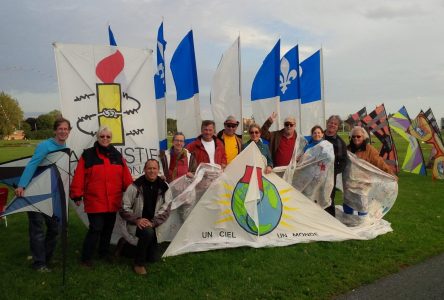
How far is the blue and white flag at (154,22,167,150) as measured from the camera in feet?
28.3

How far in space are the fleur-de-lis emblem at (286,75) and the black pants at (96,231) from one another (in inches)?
276

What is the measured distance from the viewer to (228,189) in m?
6.26

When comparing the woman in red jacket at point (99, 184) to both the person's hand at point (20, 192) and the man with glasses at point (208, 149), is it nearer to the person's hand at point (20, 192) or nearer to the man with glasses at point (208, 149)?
Result: the person's hand at point (20, 192)

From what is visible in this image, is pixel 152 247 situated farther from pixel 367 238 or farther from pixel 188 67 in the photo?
pixel 188 67

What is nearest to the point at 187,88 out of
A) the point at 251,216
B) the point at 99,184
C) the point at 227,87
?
the point at 227,87

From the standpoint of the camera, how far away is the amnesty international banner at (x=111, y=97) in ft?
19.9

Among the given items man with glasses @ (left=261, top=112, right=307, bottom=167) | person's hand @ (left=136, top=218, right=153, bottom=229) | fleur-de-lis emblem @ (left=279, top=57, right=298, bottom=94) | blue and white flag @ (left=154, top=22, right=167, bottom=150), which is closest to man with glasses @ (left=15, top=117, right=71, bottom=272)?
person's hand @ (left=136, top=218, right=153, bottom=229)

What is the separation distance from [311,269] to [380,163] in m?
2.89

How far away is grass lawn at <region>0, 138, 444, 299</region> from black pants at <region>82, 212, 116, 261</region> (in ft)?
0.76

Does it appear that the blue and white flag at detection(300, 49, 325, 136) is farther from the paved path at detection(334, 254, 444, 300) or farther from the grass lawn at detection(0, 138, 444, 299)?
the paved path at detection(334, 254, 444, 300)

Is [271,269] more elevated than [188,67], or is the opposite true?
[188,67]

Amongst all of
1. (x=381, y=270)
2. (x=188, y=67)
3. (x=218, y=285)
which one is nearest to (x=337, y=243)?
(x=381, y=270)

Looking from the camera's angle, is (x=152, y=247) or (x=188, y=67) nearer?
(x=152, y=247)

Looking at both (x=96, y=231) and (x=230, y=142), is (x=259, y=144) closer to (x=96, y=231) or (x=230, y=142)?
(x=230, y=142)
